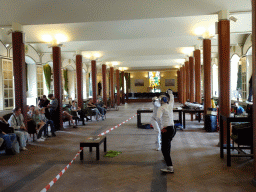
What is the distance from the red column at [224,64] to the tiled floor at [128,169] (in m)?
1.21

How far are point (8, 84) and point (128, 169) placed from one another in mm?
9065

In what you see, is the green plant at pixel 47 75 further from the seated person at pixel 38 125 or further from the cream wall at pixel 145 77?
the cream wall at pixel 145 77

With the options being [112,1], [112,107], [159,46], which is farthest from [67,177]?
[112,107]

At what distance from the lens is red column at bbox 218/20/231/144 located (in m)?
7.13

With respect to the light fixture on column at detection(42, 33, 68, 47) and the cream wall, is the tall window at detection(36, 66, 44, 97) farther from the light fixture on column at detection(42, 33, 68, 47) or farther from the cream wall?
the cream wall

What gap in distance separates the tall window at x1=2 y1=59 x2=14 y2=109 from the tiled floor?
5.28 meters

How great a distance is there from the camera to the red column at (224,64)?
713 cm

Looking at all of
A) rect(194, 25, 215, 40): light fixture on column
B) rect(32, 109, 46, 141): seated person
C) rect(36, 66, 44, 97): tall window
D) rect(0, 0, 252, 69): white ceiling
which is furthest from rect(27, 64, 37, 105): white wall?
rect(194, 25, 215, 40): light fixture on column

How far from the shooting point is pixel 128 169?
5082mm

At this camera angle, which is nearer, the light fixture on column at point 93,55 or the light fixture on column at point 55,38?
the light fixture on column at point 55,38

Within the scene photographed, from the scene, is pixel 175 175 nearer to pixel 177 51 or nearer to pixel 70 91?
pixel 177 51

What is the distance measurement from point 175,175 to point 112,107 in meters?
16.8

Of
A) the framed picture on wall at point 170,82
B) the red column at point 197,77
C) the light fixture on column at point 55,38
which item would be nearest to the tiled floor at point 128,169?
the light fixture on column at point 55,38

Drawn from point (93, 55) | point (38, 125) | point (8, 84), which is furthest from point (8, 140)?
point (93, 55)
